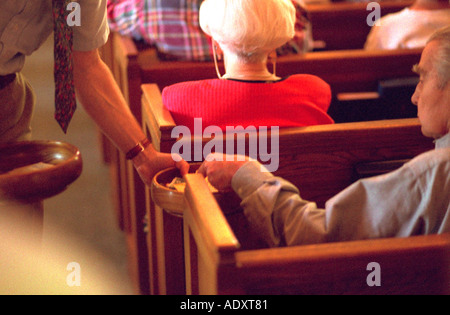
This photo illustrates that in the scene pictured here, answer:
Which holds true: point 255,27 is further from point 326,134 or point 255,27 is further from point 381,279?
point 381,279

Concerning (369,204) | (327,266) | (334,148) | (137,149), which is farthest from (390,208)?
(137,149)

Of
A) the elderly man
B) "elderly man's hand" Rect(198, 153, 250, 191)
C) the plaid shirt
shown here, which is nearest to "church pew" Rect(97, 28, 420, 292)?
the plaid shirt

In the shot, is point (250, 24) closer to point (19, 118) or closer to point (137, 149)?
point (137, 149)

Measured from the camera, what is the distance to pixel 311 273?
1.08 m

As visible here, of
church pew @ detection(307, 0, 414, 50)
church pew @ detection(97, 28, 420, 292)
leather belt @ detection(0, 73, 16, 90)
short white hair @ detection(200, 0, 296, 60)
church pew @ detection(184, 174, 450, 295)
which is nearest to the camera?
church pew @ detection(184, 174, 450, 295)

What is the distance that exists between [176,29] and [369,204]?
5.06 ft

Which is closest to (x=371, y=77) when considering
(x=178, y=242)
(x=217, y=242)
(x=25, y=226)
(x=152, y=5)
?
(x=152, y=5)

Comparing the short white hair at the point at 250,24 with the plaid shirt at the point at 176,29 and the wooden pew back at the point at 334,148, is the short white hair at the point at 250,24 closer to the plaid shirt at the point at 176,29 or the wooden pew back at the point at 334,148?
the wooden pew back at the point at 334,148

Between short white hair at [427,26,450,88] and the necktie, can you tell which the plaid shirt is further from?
short white hair at [427,26,450,88]

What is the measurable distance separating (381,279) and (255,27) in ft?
3.12

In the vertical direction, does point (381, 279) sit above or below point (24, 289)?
above

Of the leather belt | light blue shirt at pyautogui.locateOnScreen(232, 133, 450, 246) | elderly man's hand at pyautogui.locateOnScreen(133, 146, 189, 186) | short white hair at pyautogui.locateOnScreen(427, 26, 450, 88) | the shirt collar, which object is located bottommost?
elderly man's hand at pyautogui.locateOnScreen(133, 146, 189, 186)

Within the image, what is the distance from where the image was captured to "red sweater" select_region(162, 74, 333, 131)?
1.84m
